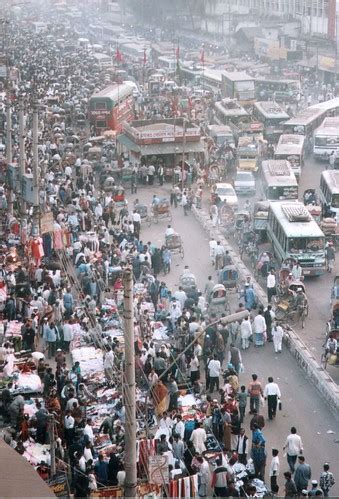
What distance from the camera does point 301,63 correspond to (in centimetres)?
7088

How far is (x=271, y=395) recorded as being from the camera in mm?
17984

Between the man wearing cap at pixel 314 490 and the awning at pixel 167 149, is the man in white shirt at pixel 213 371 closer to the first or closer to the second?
the man wearing cap at pixel 314 490

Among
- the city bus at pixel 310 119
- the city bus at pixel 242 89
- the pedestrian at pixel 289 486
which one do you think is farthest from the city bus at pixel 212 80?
the pedestrian at pixel 289 486

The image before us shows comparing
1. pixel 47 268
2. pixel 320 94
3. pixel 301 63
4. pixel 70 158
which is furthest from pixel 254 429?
pixel 301 63

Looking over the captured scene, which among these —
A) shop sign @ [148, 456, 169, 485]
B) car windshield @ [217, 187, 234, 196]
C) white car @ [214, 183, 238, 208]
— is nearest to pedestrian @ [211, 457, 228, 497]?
shop sign @ [148, 456, 169, 485]

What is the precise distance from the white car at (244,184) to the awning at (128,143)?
15.6ft

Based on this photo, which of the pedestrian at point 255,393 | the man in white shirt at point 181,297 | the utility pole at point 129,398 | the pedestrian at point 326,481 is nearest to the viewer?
the utility pole at point 129,398

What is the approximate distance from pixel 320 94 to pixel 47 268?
40.1m

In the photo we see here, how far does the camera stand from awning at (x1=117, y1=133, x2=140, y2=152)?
1508 inches

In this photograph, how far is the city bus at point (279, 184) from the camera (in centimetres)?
3194

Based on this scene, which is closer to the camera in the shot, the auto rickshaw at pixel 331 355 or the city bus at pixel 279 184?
the auto rickshaw at pixel 331 355

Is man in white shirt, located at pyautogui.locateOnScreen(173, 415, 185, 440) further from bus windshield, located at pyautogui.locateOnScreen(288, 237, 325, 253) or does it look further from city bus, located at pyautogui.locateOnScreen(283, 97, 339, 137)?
city bus, located at pyautogui.locateOnScreen(283, 97, 339, 137)

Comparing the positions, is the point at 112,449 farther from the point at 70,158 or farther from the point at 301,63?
the point at 301,63

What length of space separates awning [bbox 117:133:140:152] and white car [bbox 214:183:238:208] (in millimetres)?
5271
